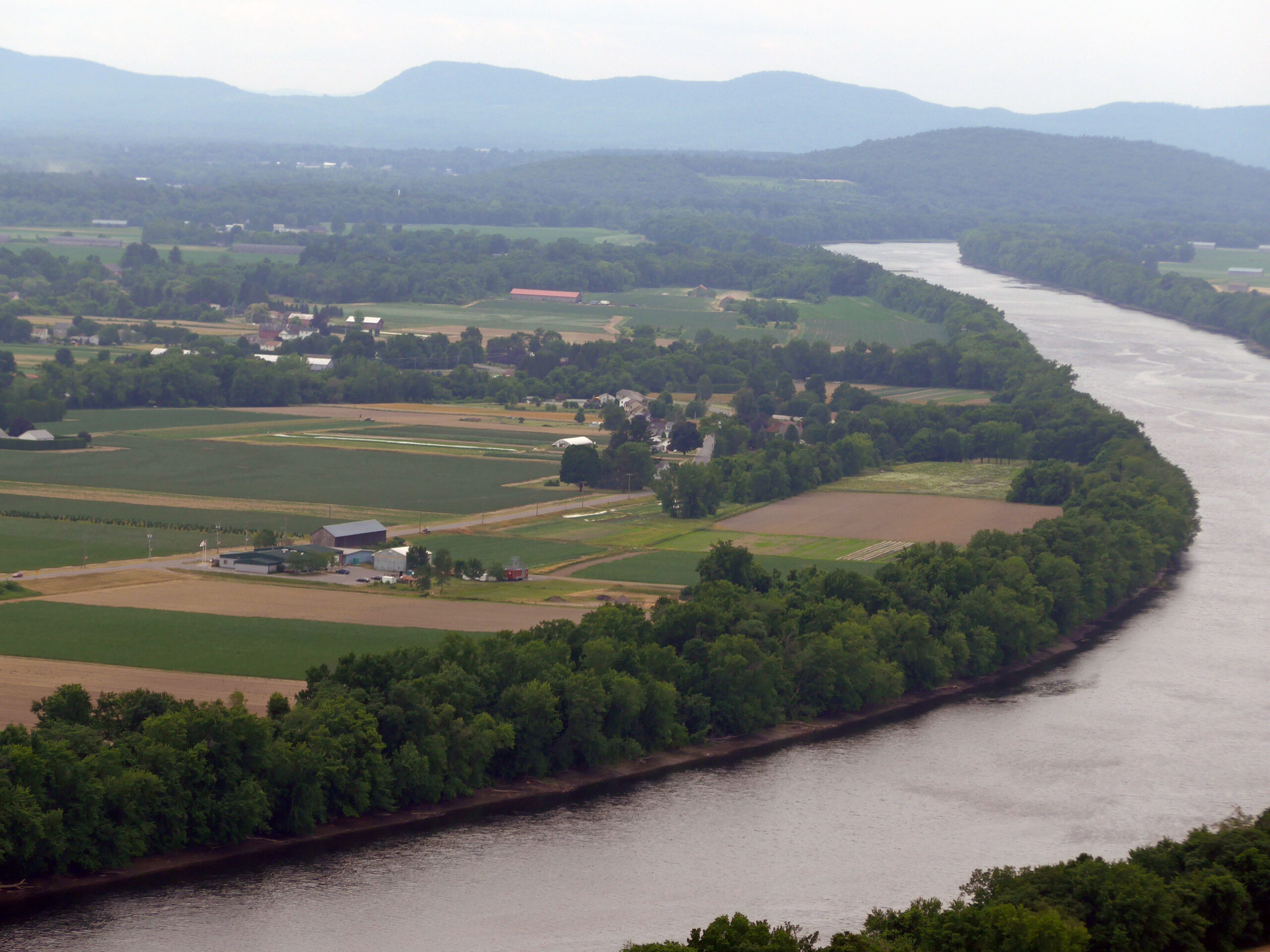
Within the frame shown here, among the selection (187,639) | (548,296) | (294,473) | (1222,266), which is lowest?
(294,473)

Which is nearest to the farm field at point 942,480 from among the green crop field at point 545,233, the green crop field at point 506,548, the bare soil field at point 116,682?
the green crop field at point 506,548

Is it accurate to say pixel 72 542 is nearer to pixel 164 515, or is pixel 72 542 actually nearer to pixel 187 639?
pixel 164 515

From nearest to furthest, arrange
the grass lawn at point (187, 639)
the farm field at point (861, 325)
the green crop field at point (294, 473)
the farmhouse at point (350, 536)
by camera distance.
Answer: the grass lawn at point (187, 639)
the farmhouse at point (350, 536)
the green crop field at point (294, 473)
the farm field at point (861, 325)

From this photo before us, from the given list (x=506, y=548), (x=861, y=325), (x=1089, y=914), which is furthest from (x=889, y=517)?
(x=861, y=325)

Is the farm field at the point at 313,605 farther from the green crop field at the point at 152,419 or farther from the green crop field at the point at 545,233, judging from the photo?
the green crop field at the point at 545,233

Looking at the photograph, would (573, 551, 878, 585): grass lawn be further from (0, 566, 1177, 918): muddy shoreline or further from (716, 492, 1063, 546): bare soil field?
(0, 566, 1177, 918): muddy shoreline
